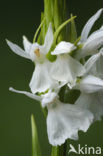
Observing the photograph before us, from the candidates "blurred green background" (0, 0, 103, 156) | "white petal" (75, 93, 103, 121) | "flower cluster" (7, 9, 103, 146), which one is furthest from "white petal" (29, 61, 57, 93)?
"blurred green background" (0, 0, 103, 156)

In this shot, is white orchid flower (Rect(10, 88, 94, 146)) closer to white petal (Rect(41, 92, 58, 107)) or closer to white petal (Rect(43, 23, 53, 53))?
white petal (Rect(41, 92, 58, 107))

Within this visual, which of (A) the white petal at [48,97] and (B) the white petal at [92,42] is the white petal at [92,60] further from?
(A) the white petal at [48,97]

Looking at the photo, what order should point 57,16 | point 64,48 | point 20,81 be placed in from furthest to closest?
point 20,81
point 57,16
point 64,48

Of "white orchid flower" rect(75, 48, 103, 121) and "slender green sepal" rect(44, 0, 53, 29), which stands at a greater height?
"slender green sepal" rect(44, 0, 53, 29)

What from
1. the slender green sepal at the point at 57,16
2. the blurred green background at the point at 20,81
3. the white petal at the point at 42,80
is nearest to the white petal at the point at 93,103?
the white petal at the point at 42,80

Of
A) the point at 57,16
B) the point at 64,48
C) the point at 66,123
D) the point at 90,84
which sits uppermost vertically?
the point at 57,16

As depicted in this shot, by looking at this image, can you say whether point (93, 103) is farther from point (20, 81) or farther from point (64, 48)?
point (20, 81)

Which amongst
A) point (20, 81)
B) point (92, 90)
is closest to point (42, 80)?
point (92, 90)

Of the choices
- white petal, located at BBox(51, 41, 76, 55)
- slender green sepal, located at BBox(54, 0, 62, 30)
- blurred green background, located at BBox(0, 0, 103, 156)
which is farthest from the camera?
blurred green background, located at BBox(0, 0, 103, 156)
